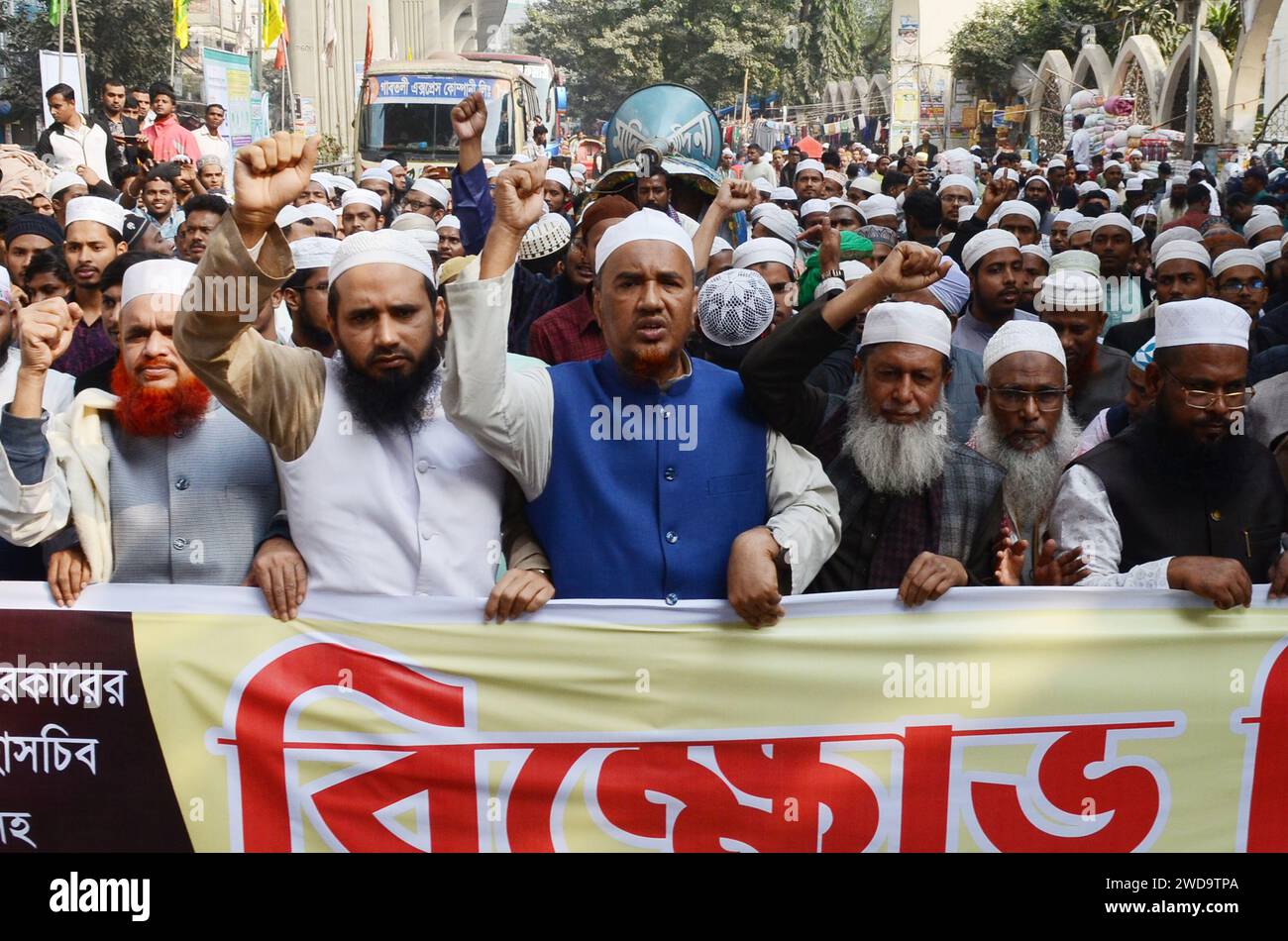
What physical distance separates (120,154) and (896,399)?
10.0 meters

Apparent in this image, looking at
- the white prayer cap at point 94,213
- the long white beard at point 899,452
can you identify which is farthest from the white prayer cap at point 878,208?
the long white beard at point 899,452

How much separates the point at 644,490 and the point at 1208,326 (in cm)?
147

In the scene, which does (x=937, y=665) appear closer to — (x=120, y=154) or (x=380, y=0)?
(x=120, y=154)

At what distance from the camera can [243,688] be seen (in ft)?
9.95

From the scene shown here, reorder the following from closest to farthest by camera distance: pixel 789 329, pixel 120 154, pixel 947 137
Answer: pixel 789 329, pixel 120 154, pixel 947 137

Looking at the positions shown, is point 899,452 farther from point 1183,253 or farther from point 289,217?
point 289,217

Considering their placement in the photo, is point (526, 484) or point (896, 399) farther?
point (896, 399)

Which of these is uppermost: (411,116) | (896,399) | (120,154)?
(411,116)

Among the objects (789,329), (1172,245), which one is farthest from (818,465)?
(1172,245)

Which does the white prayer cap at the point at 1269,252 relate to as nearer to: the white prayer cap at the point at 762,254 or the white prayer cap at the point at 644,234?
the white prayer cap at the point at 762,254

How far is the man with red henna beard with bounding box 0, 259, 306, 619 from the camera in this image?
3.06m

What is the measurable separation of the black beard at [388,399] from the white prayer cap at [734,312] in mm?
1567

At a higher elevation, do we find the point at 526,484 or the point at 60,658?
the point at 526,484

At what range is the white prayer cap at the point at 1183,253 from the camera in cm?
646
